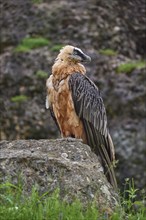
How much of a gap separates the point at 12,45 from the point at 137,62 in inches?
164

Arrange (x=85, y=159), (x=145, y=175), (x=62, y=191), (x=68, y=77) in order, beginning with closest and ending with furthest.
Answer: (x=62, y=191)
(x=85, y=159)
(x=68, y=77)
(x=145, y=175)

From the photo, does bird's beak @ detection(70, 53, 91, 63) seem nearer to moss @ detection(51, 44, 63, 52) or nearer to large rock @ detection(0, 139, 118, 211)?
large rock @ detection(0, 139, 118, 211)

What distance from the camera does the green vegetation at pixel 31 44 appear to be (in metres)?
23.0

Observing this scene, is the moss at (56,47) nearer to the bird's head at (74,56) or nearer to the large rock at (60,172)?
the bird's head at (74,56)

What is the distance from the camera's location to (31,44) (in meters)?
23.2

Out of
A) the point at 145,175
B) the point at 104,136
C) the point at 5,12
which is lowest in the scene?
the point at 145,175

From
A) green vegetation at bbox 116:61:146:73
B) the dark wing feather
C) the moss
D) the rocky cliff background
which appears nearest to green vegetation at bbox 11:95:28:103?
the rocky cliff background

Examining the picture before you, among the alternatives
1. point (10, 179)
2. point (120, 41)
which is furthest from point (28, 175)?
point (120, 41)

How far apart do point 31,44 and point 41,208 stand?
1665 cm

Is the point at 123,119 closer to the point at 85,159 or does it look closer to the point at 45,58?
the point at 45,58

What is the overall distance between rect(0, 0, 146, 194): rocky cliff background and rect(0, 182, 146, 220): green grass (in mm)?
10283

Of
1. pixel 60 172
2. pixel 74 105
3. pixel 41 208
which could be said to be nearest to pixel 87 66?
pixel 74 105

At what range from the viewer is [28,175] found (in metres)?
7.98

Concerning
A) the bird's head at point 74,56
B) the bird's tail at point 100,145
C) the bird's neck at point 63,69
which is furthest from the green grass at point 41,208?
the bird's head at point 74,56
